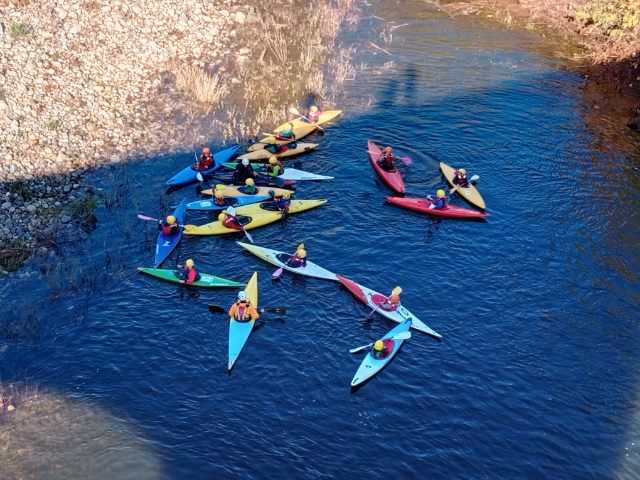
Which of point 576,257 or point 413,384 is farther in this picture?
point 576,257

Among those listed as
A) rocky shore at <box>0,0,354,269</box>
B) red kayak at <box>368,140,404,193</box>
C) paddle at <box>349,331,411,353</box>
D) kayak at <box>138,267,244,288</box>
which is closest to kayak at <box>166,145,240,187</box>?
rocky shore at <box>0,0,354,269</box>

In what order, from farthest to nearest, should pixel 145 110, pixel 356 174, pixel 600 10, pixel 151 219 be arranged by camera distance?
pixel 600 10
pixel 145 110
pixel 356 174
pixel 151 219

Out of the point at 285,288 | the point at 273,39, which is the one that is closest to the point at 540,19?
the point at 273,39

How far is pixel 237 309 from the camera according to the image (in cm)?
1745

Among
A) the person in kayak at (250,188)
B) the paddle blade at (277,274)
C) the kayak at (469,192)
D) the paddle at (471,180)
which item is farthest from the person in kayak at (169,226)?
the kayak at (469,192)

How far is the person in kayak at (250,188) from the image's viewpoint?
897 inches

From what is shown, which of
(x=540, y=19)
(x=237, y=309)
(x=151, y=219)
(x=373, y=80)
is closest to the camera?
(x=237, y=309)

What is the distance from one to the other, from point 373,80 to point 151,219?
1430 cm

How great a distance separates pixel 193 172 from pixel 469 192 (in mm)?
10207

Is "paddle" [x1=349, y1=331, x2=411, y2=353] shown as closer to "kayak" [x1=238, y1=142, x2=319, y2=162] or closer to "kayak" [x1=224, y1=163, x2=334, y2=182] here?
"kayak" [x1=224, y1=163, x2=334, y2=182]

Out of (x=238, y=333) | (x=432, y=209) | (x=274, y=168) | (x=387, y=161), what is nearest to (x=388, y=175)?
(x=387, y=161)

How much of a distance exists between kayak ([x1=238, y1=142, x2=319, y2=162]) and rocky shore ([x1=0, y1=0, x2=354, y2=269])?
163 centimetres

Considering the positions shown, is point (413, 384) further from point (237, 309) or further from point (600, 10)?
point (600, 10)

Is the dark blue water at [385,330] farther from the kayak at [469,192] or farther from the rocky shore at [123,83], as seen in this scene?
the rocky shore at [123,83]
